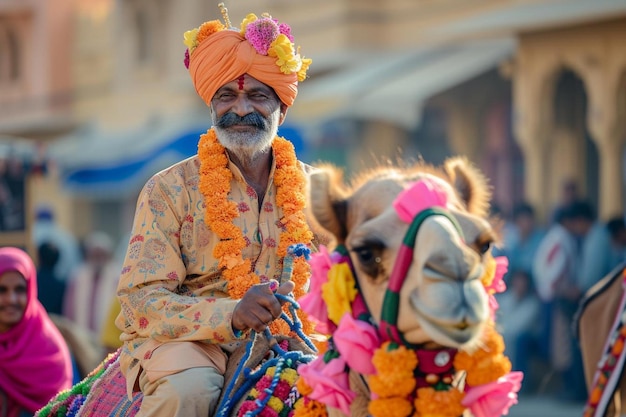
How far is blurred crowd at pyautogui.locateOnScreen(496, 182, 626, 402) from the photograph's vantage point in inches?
512

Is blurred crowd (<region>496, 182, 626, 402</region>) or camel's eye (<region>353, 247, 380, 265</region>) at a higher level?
camel's eye (<region>353, 247, 380, 265</region>)

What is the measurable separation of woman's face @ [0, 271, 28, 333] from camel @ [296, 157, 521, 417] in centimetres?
440

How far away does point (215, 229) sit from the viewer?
510 centimetres

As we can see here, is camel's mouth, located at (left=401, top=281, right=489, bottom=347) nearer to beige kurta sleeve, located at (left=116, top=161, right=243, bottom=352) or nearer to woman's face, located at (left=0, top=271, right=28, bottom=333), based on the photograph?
beige kurta sleeve, located at (left=116, top=161, right=243, bottom=352)

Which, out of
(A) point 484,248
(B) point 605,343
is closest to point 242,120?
(A) point 484,248

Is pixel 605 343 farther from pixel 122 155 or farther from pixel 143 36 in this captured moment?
pixel 143 36

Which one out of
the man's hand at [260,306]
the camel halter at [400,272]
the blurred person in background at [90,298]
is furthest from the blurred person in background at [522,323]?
the camel halter at [400,272]

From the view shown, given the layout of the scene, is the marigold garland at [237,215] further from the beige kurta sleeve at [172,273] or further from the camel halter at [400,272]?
the camel halter at [400,272]

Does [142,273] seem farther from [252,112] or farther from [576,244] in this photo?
[576,244]

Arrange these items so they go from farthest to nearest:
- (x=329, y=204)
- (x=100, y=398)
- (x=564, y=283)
→ 1. (x=564, y=283)
2. (x=100, y=398)
3. (x=329, y=204)

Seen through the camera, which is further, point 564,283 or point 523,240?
point 523,240

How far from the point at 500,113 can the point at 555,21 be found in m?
4.32

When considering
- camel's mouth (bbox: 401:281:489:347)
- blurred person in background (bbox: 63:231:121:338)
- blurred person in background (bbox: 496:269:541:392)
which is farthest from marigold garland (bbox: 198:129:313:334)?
blurred person in background (bbox: 63:231:121:338)

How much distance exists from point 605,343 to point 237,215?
12.6ft
